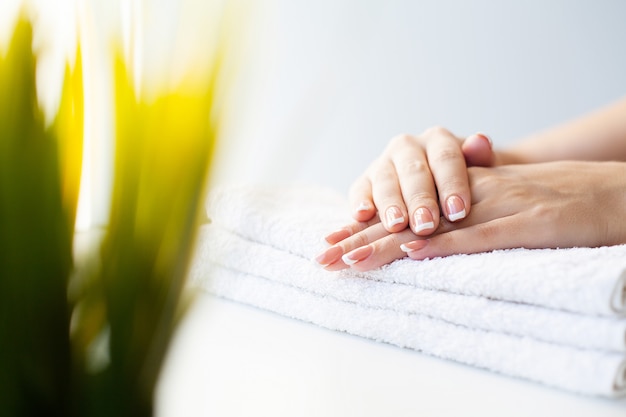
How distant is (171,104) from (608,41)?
142cm

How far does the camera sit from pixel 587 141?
1.13 m

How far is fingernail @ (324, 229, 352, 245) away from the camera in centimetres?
71

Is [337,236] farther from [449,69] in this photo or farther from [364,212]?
[449,69]

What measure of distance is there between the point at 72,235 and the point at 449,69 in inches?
56.6

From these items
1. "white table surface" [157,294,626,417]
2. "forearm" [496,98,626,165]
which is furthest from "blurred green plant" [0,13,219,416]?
"forearm" [496,98,626,165]

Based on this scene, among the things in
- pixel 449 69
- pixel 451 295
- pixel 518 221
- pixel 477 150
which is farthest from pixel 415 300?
pixel 449 69

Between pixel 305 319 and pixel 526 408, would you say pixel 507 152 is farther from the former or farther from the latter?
pixel 526 408

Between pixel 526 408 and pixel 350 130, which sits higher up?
pixel 526 408

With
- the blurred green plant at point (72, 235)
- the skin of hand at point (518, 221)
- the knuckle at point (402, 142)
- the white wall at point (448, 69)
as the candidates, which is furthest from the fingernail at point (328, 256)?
the white wall at point (448, 69)

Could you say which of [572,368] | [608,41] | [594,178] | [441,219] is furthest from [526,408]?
[608,41]

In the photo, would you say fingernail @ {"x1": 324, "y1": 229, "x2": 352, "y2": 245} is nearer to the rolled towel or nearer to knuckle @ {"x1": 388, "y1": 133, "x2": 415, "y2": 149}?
the rolled towel

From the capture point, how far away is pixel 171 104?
0.31 m

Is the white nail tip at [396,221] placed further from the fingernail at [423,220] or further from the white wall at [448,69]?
the white wall at [448,69]

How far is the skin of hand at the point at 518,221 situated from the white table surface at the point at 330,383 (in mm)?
99
